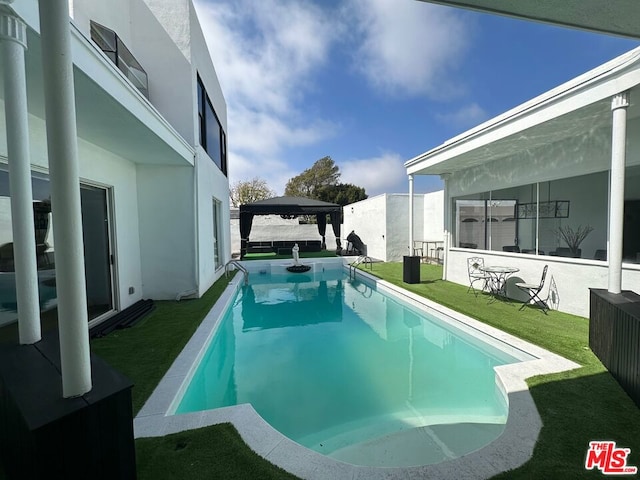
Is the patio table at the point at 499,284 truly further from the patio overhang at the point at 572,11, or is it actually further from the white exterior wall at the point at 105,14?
the white exterior wall at the point at 105,14

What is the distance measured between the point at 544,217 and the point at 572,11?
545cm

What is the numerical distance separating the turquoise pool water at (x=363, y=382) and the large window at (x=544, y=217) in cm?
297

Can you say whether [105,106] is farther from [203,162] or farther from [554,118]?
[554,118]

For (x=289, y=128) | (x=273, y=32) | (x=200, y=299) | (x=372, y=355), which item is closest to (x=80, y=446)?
(x=372, y=355)

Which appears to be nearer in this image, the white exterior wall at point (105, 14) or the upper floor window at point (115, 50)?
the white exterior wall at point (105, 14)

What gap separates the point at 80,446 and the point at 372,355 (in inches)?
171

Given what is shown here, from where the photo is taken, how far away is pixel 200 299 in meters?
7.40

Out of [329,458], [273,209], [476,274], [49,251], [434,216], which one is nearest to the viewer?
[329,458]

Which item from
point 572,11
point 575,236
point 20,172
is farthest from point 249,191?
point 572,11

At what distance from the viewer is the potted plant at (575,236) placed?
19.7 feet

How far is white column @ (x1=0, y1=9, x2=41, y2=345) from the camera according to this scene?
219 centimetres

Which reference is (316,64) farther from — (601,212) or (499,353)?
(499,353)

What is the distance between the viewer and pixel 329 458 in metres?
2.27

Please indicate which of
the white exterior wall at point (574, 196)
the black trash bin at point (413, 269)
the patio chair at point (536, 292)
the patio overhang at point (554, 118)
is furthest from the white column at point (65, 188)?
the black trash bin at point (413, 269)
